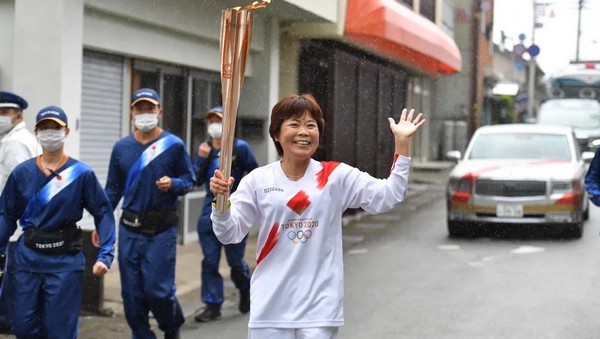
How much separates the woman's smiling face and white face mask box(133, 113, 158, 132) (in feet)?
9.63

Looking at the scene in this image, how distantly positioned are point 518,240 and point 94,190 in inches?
356

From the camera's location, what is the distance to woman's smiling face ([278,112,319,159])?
4496 millimetres

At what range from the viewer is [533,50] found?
1375 inches

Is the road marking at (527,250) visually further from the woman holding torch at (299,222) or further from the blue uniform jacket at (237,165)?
the woman holding torch at (299,222)

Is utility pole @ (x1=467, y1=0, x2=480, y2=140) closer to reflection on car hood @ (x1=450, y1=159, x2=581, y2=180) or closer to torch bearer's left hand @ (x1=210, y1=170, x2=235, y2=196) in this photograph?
reflection on car hood @ (x1=450, y1=159, x2=581, y2=180)

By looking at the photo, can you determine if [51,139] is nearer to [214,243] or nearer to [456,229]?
[214,243]

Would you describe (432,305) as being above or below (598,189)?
below

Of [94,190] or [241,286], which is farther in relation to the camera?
→ [241,286]

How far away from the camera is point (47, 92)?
32.9 feet

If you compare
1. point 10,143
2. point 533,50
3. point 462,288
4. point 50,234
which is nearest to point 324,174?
point 50,234

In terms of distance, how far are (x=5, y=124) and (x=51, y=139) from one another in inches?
65.5

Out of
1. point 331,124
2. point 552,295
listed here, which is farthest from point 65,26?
point 331,124

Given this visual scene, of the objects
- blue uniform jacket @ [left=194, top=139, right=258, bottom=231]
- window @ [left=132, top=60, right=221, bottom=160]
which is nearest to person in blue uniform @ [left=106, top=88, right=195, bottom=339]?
blue uniform jacket @ [left=194, top=139, right=258, bottom=231]

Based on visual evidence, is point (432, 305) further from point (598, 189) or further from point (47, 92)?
point (47, 92)
